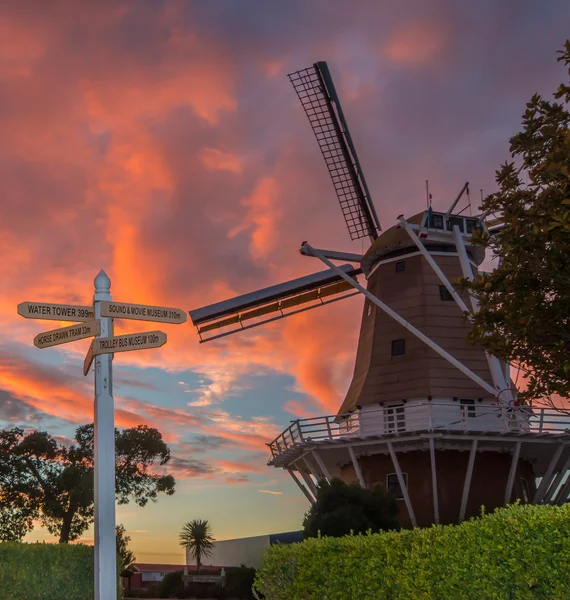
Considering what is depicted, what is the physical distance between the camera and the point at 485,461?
32.5m

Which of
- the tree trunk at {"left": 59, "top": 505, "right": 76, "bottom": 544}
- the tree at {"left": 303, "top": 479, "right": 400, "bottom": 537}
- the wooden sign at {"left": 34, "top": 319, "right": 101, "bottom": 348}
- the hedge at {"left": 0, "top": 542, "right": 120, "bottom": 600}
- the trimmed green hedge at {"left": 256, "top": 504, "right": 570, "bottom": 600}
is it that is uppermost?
the tree trunk at {"left": 59, "top": 505, "right": 76, "bottom": 544}

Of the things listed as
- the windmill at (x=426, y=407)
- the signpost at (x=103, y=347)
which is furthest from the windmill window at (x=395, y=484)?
the signpost at (x=103, y=347)

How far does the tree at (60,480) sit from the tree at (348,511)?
23.5 m

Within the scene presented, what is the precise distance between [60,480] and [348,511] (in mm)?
27237

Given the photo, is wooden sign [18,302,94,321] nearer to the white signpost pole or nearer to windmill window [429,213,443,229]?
the white signpost pole

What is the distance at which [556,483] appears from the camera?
3253 centimetres

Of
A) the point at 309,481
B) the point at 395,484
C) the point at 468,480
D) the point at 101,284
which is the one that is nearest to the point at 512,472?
the point at 468,480

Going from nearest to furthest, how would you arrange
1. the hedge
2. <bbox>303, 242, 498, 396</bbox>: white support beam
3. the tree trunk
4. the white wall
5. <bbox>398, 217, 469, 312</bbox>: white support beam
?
the hedge < <bbox>303, 242, 498, 396</bbox>: white support beam < <bbox>398, 217, 469, 312</bbox>: white support beam < the tree trunk < the white wall

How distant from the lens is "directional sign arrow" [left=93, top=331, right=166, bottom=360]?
A: 11.2 metres

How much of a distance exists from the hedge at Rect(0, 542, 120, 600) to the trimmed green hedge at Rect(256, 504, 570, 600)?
4012mm

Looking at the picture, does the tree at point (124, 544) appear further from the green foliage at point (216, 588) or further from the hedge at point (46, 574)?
the hedge at point (46, 574)

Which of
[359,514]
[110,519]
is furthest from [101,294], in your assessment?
[359,514]

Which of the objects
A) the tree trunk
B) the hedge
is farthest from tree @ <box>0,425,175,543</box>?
the hedge

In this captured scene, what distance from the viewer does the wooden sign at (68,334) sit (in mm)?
11508
